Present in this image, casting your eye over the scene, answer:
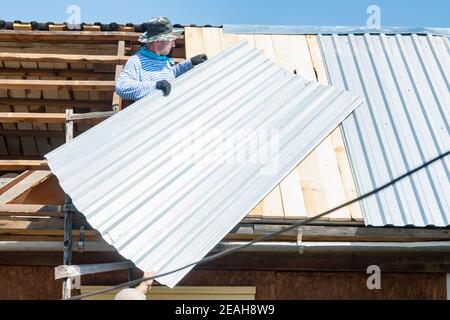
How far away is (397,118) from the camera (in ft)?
30.4

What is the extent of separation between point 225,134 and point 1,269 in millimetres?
2460

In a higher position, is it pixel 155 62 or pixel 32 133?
pixel 32 133

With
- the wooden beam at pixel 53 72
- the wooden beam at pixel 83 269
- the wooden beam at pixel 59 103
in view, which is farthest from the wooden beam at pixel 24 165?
the wooden beam at pixel 53 72

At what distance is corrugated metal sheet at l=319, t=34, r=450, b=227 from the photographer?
8180 mm

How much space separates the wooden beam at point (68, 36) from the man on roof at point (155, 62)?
7.25 ft

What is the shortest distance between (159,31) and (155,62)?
294 mm

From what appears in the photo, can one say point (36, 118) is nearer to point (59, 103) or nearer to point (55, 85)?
point (55, 85)

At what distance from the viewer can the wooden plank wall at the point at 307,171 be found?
815cm

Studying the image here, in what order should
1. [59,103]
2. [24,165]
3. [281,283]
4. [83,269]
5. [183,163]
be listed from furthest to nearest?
[59,103] → [281,283] → [24,165] → [183,163] → [83,269]

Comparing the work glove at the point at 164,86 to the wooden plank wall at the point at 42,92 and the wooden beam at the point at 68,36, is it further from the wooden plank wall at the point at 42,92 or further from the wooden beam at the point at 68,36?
the wooden beam at the point at 68,36

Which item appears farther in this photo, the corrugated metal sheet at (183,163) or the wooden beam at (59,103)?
the wooden beam at (59,103)

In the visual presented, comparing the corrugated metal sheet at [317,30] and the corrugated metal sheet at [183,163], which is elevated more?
the corrugated metal sheet at [317,30]

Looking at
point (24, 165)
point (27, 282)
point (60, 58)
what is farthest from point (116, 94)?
point (27, 282)
